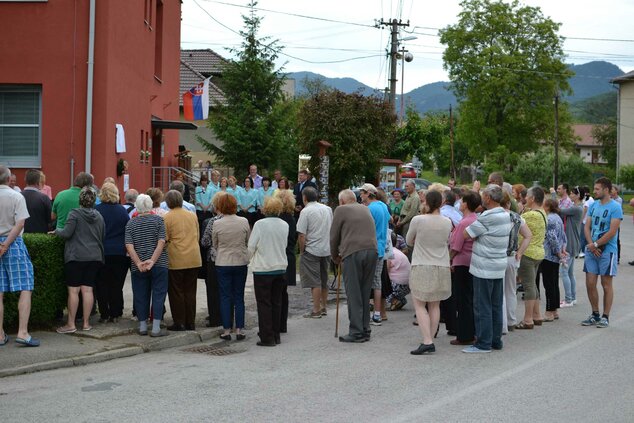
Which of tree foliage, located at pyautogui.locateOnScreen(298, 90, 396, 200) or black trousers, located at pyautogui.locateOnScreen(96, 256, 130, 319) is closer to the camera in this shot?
black trousers, located at pyautogui.locateOnScreen(96, 256, 130, 319)

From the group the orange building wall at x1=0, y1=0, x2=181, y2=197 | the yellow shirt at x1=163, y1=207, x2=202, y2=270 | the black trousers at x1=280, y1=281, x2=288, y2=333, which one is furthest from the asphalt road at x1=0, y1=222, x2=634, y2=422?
the orange building wall at x1=0, y1=0, x2=181, y2=197

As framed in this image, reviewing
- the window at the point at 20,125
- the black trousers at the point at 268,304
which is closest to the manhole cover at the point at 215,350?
the black trousers at the point at 268,304

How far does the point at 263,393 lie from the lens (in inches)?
310

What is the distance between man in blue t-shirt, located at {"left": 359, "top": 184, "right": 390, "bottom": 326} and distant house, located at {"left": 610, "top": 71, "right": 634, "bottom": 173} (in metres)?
73.8

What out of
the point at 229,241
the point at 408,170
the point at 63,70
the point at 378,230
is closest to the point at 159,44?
the point at 63,70

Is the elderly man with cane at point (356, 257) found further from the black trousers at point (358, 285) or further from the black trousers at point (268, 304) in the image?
the black trousers at point (268, 304)

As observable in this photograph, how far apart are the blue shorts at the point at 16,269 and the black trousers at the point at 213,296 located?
2.55 m

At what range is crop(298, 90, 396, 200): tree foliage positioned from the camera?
23734 millimetres

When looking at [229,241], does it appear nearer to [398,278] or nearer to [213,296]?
[213,296]

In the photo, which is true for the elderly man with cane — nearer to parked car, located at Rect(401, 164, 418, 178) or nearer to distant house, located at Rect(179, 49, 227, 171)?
distant house, located at Rect(179, 49, 227, 171)

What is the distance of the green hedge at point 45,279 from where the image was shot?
10.5m

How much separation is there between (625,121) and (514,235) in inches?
3016

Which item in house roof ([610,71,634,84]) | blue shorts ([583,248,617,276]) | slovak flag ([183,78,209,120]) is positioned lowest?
blue shorts ([583,248,617,276])

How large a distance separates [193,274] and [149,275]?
2.09 ft
